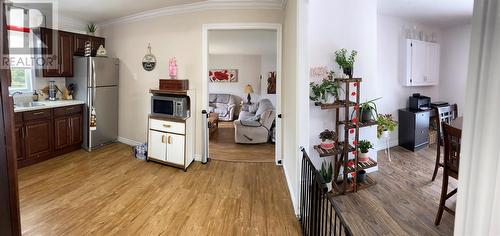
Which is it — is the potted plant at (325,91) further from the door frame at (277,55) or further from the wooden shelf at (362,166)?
the door frame at (277,55)

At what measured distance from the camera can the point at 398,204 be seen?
2.86 meters

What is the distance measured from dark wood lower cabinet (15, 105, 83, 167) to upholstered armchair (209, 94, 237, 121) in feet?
14.6

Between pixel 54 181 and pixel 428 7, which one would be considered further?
pixel 428 7

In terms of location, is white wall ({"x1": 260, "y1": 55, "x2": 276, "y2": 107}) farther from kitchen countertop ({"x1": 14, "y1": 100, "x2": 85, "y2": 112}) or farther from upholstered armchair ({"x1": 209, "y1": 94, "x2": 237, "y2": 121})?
kitchen countertop ({"x1": 14, "y1": 100, "x2": 85, "y2": 112})

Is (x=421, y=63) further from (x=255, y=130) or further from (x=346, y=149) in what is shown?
(x=255, y=130)

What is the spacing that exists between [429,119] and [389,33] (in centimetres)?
183

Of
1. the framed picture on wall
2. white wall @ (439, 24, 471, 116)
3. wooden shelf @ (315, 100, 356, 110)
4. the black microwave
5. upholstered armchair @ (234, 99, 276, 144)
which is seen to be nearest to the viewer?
wooden shelf @ (315, 100, 356, 110)

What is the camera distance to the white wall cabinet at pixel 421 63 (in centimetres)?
484

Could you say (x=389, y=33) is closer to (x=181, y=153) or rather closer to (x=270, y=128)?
(x=270, y=128)

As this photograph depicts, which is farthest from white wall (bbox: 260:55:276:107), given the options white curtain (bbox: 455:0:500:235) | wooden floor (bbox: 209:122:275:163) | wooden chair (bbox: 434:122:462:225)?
white curtain (bbox: 455:0:500:235)

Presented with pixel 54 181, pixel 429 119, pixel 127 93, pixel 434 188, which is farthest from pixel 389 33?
pixel 54 181

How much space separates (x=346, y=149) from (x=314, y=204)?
1302 mm

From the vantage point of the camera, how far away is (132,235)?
2244mm

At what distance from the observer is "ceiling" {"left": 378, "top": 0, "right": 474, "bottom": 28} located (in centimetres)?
385
